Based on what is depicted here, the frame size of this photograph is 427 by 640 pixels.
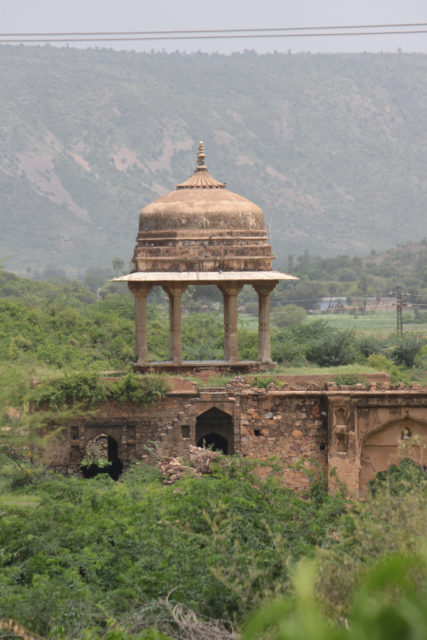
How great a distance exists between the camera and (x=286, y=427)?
730 inches

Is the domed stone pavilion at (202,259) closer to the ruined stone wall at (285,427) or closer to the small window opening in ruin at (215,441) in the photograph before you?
the small window opening in ruin at (215,441)

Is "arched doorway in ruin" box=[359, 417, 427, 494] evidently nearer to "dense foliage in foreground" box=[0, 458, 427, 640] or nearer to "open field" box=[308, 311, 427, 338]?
"dense foliage in foreground" box=[0, 458, 427, 640]

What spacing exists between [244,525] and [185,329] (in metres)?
24.5

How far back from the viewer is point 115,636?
7.17 metres

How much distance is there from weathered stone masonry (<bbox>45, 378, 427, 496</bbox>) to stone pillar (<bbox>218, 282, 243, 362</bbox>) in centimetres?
241

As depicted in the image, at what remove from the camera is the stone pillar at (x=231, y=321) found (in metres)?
21.8

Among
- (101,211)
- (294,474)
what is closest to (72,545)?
(294,474)

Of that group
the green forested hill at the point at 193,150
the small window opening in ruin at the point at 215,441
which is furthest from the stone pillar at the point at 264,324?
the green forested hill at the point at 193,150

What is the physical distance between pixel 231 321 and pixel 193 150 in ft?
497

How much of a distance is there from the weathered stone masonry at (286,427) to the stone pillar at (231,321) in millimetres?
2410

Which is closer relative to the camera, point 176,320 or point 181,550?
point 181,550

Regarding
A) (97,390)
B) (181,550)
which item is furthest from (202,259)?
(181,550)

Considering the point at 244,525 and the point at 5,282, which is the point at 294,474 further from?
the point at 5,282

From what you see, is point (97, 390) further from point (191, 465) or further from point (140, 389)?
point (191, 465)
